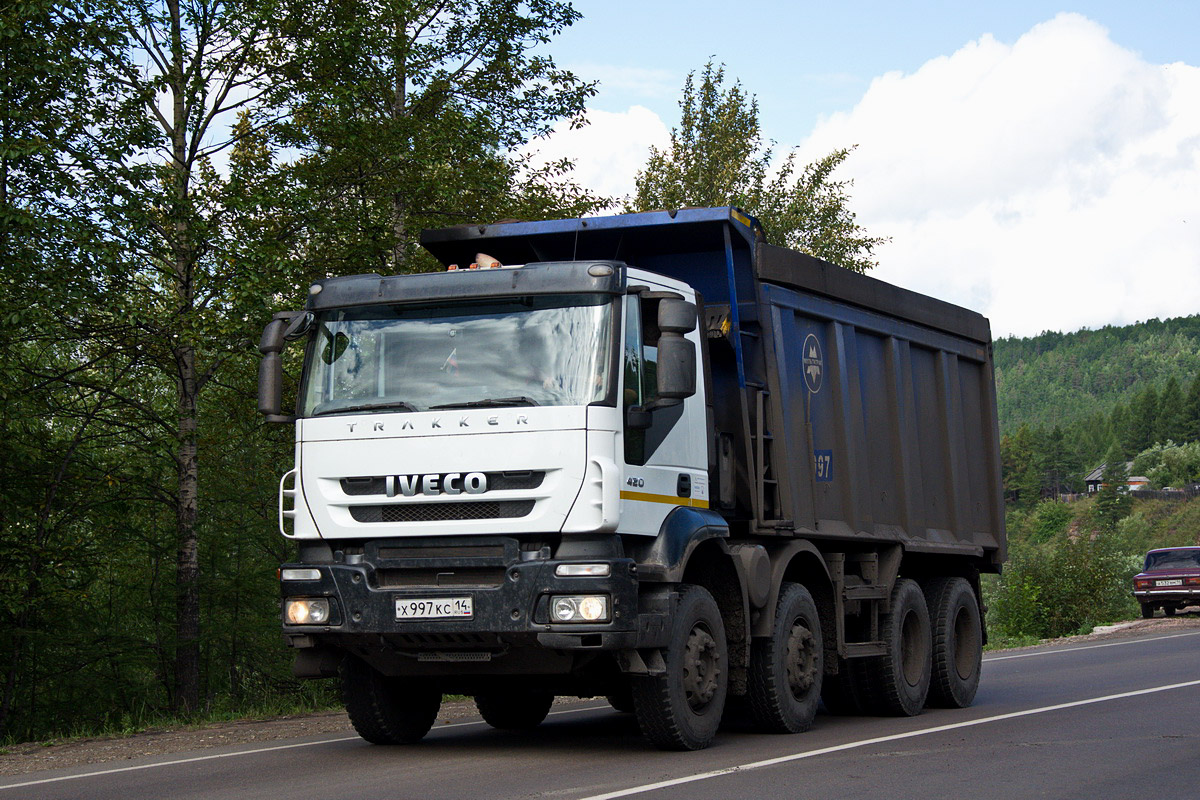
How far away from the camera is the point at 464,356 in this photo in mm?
8711

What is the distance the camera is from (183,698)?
16812mm

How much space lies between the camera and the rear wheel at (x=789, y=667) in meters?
A: 10.2

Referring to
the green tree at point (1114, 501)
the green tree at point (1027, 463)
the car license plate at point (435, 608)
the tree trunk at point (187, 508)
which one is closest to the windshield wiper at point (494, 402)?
the car license plate at point (435, 608)

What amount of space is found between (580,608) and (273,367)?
101 inches

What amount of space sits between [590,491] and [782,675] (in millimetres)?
2885

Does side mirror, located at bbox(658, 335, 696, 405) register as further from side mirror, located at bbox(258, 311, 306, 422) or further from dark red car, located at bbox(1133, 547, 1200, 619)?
dark red car, located at bbox(1133, 547, 1200, 619)

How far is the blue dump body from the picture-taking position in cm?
1041

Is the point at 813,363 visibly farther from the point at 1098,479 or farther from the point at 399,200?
the point at 1098,479

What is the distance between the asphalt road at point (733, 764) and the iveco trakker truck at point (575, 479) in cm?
43

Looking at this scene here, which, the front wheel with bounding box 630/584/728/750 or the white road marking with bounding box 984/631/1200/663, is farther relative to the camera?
the white road marking with bounding box 984/631/1200/663

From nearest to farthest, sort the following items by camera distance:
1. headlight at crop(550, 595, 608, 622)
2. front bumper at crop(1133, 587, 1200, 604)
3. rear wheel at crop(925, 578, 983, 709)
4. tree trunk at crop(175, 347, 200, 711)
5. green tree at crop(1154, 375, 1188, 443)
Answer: headlight at crop(550, 595, 608, 622), rear wheel at crop(925, 578, 983, 709), tree trunk at crop(175, 347, 200, 711), front bumper at crop(1133, 587, 1200, 604), green tree at crop(1154, 375, 1188, 443)

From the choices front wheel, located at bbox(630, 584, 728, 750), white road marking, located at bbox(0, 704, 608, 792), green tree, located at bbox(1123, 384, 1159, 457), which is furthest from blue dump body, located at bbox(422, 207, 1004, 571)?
green tree, located at bbox(1123, 384, 1159, 457)

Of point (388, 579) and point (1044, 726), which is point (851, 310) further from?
point (388, 579)

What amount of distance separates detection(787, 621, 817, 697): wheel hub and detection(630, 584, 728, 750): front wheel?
1147 mm
